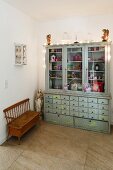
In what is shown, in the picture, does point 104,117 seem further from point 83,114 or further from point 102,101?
point 83,114

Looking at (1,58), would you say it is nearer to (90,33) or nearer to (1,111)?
(1,111)

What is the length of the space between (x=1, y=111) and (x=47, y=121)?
4.49 ft

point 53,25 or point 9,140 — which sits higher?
point 53,25

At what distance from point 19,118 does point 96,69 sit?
6.58ft

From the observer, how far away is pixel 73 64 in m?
3.73

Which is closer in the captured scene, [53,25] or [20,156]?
[20,156]

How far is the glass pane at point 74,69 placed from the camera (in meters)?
3.63

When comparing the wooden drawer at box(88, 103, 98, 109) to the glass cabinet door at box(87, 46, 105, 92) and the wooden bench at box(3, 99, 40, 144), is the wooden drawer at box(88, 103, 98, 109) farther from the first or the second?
the wooden bench at box(3, 99, 40, 144)

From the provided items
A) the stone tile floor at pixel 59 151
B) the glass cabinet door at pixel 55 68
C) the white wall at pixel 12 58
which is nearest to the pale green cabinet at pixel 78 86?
the glass cabinet door at pixel 55 68

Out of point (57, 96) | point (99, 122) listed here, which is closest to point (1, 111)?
point (57, 96)

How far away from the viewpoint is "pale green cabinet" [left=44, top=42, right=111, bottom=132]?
11.0 feet

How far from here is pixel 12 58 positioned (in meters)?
3.14

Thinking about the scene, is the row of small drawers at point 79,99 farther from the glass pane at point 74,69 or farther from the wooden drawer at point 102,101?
the glass pane at point 74,69

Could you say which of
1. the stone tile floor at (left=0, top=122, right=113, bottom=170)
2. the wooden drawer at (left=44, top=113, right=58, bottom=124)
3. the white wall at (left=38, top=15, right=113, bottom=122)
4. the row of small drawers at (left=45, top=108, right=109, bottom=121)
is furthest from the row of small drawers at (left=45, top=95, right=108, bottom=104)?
the stone tile floor at (left=0, top=122, right=113, bottom=170)
